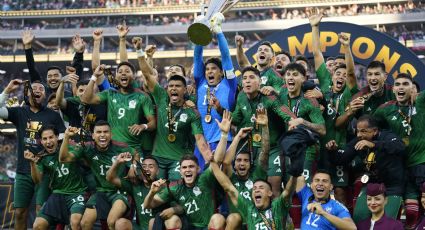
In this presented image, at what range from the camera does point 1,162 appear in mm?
33594

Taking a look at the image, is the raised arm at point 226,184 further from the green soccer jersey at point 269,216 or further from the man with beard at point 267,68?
the man with beard at point 267,68

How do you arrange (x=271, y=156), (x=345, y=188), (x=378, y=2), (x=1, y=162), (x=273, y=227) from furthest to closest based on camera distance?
(x=378, y=2), (x=1, y=162), (x=345, y=188), (x=271, y=156), (x=273, y=227)

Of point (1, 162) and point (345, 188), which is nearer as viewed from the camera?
point (345, 188)

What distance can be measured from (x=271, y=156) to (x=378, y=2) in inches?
1817

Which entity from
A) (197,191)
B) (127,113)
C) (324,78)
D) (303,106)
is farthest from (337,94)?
(127,113)

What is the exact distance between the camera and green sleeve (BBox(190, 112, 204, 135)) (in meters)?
8.46

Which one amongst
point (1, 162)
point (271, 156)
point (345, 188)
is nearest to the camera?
point (271, 156)

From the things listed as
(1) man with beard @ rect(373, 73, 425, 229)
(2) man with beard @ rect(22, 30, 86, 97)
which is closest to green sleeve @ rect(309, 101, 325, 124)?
(1) man with beard @ rect(373, 73, 425, 229)

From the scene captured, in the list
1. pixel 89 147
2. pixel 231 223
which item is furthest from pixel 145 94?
pixel 231 223

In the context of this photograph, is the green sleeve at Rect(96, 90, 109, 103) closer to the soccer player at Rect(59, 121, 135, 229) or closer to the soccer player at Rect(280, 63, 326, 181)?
the soccer player at Rect(59, 121, 135, 229)

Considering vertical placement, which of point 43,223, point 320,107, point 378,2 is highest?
point 378,2

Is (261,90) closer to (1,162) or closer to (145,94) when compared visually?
(145,94)

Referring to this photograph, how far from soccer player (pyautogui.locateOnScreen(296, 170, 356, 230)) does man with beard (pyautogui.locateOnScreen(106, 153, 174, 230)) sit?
1758 millimetres

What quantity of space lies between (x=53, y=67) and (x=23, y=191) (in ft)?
5.91
